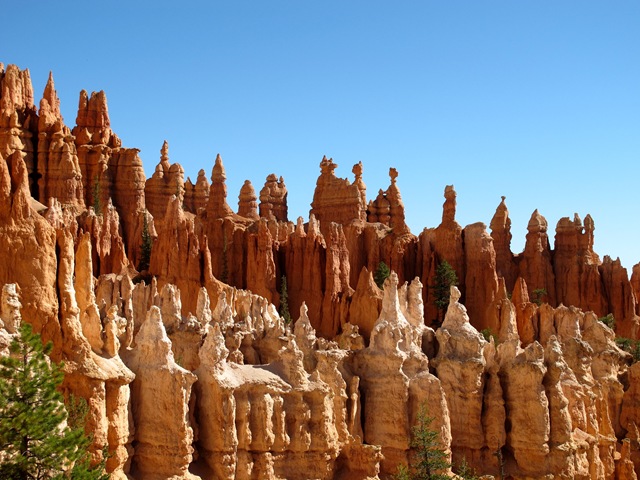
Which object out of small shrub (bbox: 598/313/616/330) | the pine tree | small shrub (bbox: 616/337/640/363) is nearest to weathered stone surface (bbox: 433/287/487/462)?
small shrub (bbox: 616/337/640/363)

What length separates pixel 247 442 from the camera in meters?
29.0

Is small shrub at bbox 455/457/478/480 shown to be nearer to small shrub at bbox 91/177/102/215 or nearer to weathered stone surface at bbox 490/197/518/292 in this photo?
small shrub at bbox 91/177/102/215

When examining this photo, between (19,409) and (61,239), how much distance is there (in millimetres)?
5932

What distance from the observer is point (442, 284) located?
66250 mm

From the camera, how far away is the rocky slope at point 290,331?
25281 millimetres

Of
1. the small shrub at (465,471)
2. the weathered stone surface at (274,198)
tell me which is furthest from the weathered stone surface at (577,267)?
the small shrub at (465,471)

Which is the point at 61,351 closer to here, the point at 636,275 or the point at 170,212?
the point at 170,212

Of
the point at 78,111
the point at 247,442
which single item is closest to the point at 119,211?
the point at 78,111

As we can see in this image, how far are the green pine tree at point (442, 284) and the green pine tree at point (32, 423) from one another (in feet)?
151

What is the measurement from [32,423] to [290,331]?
20.4m

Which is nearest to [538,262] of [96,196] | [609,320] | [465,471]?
[609,320]

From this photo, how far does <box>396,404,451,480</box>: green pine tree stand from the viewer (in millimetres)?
32219

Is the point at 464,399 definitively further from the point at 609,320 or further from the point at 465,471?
the point at 609,320

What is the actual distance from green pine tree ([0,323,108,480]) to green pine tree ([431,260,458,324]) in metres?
45.9
